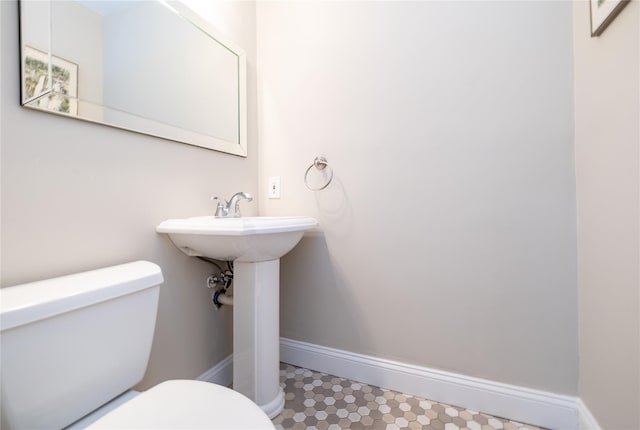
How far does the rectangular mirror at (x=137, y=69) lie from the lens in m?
0.73

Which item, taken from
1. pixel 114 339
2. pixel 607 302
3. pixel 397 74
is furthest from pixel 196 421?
pixel 397 74

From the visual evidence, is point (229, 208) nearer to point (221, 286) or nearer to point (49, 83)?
point (221, 286)

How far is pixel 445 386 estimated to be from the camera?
3.89 feet

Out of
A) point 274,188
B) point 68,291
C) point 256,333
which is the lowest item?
point 256,333

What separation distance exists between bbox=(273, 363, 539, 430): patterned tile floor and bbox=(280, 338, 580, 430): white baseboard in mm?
32

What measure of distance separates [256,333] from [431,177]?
98 centimetres

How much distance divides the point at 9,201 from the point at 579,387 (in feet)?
6.16

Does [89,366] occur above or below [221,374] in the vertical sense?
above

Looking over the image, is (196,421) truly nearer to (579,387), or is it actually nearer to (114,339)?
(114,339)

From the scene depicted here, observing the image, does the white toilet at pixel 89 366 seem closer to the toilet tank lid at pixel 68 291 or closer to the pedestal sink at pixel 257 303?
the toilet tank lid at pixel 68 291

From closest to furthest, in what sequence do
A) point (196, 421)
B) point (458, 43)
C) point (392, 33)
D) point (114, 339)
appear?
point (196, 421), point (114, 339), point (458, 43), point (392, 33)

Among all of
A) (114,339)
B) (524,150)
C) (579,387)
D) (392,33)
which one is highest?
(392,33)

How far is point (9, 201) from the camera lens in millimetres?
673

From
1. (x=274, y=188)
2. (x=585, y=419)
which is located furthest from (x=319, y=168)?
(x=585, y=419)
